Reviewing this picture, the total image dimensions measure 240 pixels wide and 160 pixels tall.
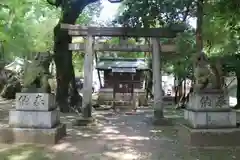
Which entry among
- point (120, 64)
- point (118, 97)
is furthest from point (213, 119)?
point (120, 64)

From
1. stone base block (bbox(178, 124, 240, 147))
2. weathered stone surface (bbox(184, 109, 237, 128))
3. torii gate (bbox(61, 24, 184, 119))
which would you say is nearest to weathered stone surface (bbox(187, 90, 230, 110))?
weathered stone surface (bbox(184, 109, 237, 128))

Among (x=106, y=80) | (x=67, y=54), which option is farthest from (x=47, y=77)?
(x=106, y=80)

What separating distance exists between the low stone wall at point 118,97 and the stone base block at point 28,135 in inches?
495

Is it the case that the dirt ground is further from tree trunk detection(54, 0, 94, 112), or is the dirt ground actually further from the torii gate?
tree trunk detection(54, 0, 94, 112)

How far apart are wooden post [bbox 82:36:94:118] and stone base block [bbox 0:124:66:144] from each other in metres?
4.27

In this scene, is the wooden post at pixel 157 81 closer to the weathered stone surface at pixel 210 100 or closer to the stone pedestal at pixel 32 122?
the weathered stone surface at pixel 210 100

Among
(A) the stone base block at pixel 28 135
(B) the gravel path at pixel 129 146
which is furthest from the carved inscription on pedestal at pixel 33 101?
(B) the gravel path at pixel 129 146

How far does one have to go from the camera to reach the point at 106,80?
77.2 ft

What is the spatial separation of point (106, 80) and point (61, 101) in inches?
260

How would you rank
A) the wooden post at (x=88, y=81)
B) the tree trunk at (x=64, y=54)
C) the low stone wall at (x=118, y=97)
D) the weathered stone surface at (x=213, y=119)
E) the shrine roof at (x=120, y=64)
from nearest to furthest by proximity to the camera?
1. the weathered stone surface at (x=213, y=119)
2. the wooden post at (x=88, y=81)
3. the tree trunk at (x=64, y=54)
4. the low stone wall at (x=118, y=97)
5. the shrine roof at (x=120, y=64)

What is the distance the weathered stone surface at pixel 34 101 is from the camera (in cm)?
877

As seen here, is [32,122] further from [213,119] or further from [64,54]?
[64,54]

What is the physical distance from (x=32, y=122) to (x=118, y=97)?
1387cm

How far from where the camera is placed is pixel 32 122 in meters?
8.77
